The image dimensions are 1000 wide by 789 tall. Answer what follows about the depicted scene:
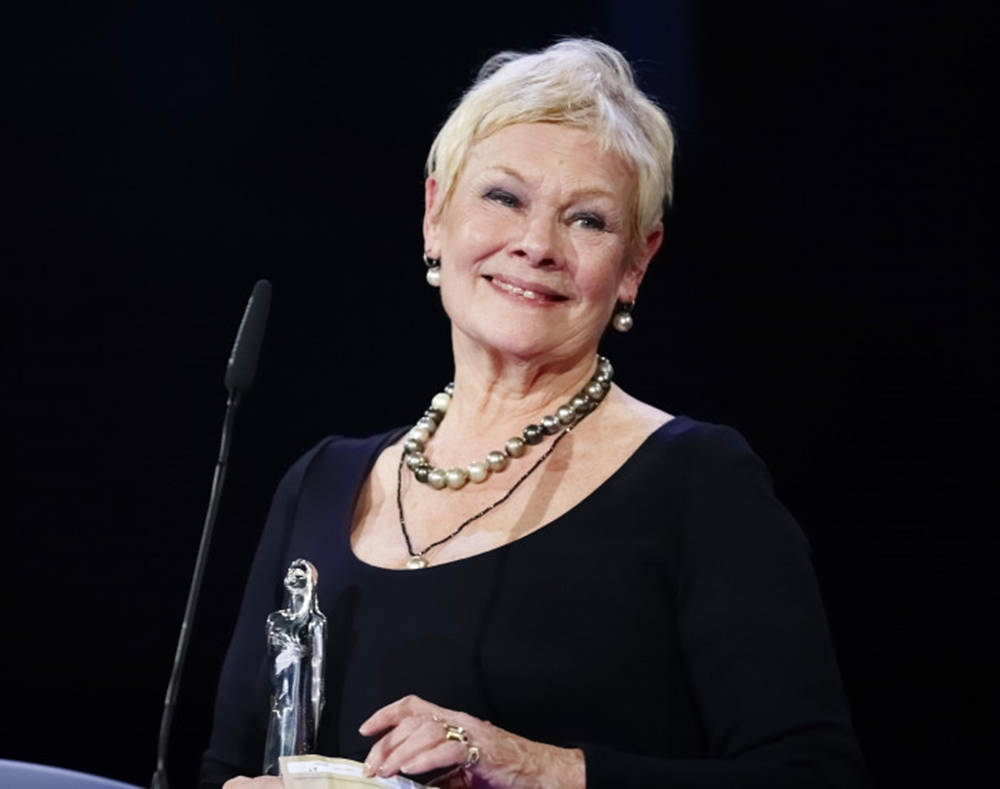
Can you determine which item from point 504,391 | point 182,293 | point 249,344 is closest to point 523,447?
point 504,391

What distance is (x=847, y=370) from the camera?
268cm

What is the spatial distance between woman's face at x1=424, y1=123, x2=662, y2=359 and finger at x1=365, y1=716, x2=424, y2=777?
66cm

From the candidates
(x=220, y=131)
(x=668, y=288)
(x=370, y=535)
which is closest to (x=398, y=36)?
(x=220, y=131)

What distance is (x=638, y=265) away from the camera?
211cm

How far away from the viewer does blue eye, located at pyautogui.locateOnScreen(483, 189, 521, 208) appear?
203cm

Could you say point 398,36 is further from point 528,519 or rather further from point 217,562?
point 528,519

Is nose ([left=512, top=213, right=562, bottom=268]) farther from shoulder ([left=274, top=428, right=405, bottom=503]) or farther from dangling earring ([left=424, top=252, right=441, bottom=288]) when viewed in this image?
shoulder ([left=274, top=428, right=405, bottom=503])

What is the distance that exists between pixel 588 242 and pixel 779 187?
0.83 meters

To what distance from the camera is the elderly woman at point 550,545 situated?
66.6 inches

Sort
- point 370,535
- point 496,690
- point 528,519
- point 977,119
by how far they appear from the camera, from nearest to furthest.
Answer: point 496,690
point 528,519
point 370,535
point 977,119

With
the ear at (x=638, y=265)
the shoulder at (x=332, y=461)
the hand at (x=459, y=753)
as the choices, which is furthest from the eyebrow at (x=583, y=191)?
the hand at (x=459, y=753)

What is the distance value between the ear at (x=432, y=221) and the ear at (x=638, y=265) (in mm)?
288

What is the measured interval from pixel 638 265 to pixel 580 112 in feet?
0.80

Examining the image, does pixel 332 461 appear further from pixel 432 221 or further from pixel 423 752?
pixel 423 752
